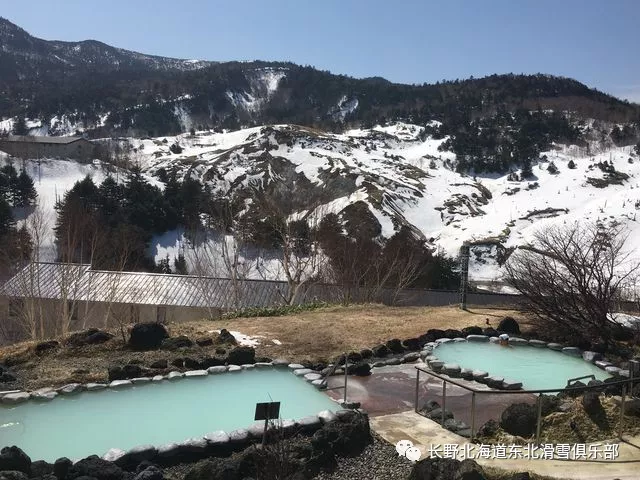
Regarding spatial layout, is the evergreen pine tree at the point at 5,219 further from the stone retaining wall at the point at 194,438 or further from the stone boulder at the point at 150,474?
the stone boulder at the point at 150,474

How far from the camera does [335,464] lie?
732 cm

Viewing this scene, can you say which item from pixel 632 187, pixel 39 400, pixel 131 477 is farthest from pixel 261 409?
pixel 632 187

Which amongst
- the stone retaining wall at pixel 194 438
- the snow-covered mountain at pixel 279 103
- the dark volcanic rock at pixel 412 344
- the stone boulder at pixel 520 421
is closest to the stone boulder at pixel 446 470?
the stone retaining wall at pixel 194 438

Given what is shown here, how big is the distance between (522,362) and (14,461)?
11.4 metres

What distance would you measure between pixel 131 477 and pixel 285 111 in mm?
166105

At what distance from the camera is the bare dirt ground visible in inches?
444

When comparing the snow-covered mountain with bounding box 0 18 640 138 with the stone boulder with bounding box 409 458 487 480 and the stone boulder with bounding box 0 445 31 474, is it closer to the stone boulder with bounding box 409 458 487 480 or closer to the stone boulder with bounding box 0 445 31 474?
the stone boulder with bounding box 409 458 487 480

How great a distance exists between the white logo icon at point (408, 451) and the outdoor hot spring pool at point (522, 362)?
5057mm

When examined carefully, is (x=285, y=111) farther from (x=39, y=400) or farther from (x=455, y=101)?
(x=39, y=400)

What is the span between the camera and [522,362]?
13.6 m

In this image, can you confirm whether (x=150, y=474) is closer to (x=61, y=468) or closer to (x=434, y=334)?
(x=61, y=468)

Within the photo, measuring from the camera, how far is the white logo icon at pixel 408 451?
7258mm

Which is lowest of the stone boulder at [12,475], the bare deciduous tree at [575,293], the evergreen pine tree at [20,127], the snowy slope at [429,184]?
the stone boulder at [12,475]

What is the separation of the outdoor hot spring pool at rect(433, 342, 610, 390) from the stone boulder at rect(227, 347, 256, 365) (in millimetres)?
4684
